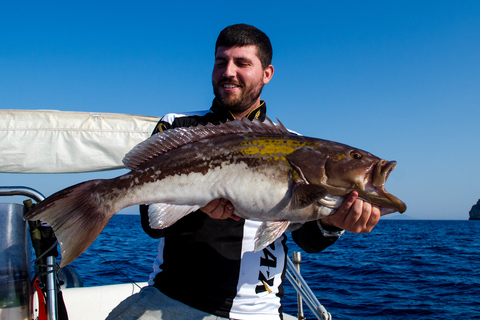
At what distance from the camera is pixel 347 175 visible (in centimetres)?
275

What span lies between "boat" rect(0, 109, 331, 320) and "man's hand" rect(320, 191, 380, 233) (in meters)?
2.31

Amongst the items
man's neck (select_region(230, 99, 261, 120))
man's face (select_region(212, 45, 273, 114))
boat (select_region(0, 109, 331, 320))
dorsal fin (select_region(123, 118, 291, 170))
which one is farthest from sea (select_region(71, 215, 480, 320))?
dorsal fin (select_region(123, 118, 291, 170))

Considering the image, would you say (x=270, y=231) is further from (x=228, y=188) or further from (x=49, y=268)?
(x=49, y=268)

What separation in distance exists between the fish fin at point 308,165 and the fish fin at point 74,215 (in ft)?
4.40

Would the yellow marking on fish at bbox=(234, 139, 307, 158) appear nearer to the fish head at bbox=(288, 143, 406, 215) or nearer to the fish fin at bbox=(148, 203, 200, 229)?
the fish head at bbox=(288, 143, 406, 215)

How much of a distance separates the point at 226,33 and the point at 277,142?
5.41ft

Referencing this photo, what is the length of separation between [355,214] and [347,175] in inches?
11.8

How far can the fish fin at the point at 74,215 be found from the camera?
8.11ft

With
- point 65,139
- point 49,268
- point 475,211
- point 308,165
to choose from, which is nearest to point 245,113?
point 308,165

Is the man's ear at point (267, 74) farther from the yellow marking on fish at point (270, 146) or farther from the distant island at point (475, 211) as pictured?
the distant island at point (475, 211)

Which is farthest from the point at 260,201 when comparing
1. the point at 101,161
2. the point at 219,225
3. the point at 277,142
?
the point at 101,161

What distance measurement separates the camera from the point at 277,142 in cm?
284

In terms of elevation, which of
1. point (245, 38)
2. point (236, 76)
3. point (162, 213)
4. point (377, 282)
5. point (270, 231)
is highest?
point (245, 38)

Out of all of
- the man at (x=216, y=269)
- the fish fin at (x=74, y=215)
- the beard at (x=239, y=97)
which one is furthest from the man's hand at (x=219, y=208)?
the beard at (x=239, y=97)
